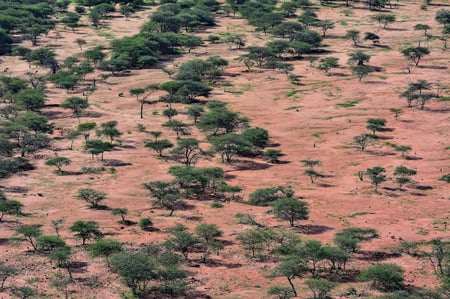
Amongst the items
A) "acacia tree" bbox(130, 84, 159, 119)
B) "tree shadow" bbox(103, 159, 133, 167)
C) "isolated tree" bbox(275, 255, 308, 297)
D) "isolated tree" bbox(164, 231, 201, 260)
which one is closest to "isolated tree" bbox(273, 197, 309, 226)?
"isolated tree" bbox(164, 231, 201, 260)

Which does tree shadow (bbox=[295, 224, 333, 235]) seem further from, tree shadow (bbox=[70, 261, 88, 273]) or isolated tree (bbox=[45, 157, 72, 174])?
isolated tree (bbox=[45, 157, 72, 174])

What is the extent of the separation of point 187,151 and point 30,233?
32.1 meters

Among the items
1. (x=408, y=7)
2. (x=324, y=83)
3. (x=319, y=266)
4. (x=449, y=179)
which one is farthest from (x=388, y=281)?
(x=408, y=7)

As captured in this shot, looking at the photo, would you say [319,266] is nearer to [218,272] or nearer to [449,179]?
[218,272]

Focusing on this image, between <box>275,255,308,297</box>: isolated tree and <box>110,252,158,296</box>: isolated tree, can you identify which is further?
<box>275,255,308,297</box>: isolated tree

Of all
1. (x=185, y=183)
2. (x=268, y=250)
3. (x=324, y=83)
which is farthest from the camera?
(x=324, y=83)

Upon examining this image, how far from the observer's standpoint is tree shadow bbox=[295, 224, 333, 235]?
235 feet

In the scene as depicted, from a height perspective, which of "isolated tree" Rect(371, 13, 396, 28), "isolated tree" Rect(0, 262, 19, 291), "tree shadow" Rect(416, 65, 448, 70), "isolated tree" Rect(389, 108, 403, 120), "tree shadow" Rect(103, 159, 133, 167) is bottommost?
"tree shadow" Rect(103, 159, 133, 167)

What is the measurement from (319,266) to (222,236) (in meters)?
11.4

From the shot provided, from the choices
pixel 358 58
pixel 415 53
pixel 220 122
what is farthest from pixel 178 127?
pixel 415 53

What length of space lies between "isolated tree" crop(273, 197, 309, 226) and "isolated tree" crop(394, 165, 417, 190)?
1595 cm

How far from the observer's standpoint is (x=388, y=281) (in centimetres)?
5847

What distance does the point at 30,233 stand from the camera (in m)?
66.4

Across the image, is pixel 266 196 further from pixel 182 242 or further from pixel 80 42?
pixel 80 42
